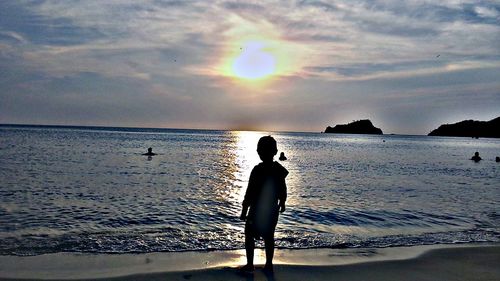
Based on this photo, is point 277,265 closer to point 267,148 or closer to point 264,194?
point 264,194

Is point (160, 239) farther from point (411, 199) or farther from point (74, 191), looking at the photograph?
point (411, 199)

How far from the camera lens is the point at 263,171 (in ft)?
23.2

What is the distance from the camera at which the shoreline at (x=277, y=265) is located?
7.34 meters

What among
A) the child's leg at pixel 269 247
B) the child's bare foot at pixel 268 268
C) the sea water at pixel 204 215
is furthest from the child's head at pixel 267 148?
the sea water at pixel 204 215

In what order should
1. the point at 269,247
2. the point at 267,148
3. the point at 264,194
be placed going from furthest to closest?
1. the point at 269,247
2. the point at 264,194
3. the point at 267,148

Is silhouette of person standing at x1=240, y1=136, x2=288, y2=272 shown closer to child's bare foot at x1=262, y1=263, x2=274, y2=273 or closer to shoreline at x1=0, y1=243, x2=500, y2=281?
child's bare foot at x1=262, y1=263, x2=274, y2=273

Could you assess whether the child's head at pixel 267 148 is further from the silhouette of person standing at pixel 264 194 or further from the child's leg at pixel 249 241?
the child's leg at pixel 249 241

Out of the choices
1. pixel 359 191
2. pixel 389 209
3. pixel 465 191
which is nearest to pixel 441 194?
pixel 465 191

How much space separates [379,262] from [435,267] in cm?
113

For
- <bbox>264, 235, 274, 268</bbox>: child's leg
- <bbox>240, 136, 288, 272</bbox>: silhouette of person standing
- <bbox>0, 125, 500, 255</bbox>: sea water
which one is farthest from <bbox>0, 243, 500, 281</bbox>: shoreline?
<bbox>240, 136, 288, 272</bbox>: silhouette of person standing

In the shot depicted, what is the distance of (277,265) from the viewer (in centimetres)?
791

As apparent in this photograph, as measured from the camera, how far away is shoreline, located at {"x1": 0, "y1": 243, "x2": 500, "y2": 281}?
7.34 meters

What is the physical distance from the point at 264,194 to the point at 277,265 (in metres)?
1.72

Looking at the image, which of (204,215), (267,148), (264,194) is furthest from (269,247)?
(204,215)
